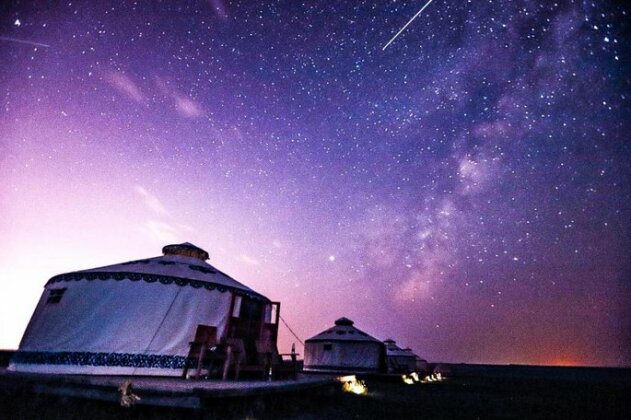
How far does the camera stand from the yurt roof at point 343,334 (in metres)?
22.9

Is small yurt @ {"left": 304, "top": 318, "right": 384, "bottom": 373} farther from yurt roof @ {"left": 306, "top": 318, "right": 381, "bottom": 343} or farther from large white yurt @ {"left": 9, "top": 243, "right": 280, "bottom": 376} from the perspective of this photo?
large white yurt @ {"left": 9, "top": 243, "right": 280, "bottom": 376}

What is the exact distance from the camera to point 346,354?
2270 cm

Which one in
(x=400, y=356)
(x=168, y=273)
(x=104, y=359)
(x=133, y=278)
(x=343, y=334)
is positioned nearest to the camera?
(x=104, y=359)

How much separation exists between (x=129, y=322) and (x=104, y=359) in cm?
96

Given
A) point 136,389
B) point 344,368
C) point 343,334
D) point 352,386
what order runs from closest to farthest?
point 136,389, point 352,386, point 344,368, point 343,334

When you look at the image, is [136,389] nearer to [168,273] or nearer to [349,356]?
[168,273]

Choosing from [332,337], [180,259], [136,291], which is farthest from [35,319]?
[332,337]

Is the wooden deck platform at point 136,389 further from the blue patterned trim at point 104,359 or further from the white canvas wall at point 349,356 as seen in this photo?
the white canvas wall at point 349,356

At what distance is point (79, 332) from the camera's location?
898 cm

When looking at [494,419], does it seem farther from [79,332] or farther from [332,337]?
[332,337]

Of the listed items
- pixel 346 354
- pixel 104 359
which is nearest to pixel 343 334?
pixel 346 354

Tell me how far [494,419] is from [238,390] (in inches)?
300

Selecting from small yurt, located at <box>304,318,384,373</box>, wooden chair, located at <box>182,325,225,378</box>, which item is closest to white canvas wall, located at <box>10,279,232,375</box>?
wooden chair, located at <box>182,325,225,378</box>

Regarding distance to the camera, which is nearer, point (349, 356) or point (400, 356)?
point (349, 356)
